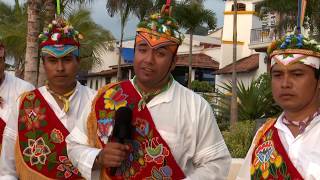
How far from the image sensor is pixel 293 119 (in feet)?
12.4

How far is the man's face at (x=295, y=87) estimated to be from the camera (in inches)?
144

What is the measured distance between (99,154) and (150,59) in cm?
68

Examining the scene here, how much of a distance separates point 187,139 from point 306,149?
0.75 m

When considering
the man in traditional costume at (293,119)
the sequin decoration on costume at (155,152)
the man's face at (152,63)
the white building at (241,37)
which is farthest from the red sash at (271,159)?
the white building at (241,37)

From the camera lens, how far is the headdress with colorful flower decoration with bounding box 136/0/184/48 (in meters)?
3.87

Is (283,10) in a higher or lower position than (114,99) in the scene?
higher

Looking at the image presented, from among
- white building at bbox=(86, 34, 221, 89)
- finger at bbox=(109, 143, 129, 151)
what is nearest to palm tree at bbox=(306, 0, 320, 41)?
white building at bbox=(86, 34, 221, 89)

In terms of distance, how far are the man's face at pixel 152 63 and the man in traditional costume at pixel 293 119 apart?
69 cm

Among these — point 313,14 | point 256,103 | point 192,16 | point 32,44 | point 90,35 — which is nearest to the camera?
point 32,44

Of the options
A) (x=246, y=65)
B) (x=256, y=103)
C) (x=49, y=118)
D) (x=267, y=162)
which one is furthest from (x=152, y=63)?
(x=246, y=65)

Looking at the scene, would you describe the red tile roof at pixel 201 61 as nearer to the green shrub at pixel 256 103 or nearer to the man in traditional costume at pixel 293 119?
the green shrub at pixel 256 103

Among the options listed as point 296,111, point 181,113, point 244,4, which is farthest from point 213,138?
point 244,4

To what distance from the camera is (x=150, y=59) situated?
12.5 feet

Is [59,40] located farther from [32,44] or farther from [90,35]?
[90,35]
